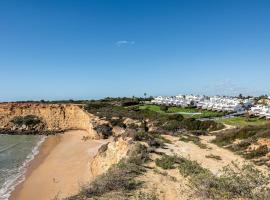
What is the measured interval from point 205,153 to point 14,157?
66.0 feet

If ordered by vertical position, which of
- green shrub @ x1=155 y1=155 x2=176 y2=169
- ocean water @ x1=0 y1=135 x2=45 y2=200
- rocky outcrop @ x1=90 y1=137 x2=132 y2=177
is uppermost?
green shrub @ x1=155 y1=155 x2=176 y2=169

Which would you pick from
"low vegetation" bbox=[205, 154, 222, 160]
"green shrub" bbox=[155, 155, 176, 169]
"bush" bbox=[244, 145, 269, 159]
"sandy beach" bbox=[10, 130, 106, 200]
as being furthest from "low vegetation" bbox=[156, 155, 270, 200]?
"bush" bbox=[244, 145, 269, 159]

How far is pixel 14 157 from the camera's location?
33.0 metres

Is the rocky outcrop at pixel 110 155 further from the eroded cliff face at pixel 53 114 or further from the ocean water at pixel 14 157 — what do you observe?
the eroded cliff face at pixel 53 114

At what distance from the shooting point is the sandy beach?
20.6 m

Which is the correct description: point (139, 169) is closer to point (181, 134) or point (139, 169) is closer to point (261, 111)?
point (181, 134)

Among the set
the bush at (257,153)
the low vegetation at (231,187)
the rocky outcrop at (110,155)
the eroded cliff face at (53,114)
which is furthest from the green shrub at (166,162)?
the eroded cliff face at (53,114)

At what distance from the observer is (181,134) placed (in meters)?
31.9

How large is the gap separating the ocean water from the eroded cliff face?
7.44m

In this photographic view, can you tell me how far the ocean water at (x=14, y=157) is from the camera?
897 inches

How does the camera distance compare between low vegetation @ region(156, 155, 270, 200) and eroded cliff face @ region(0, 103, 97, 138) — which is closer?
low vegetation @ region(156, 155, 270, 200)

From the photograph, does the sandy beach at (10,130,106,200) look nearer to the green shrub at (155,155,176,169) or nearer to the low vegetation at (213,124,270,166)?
the green shrub at (155,155,176,169)

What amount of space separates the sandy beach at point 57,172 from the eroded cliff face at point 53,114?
603 inches

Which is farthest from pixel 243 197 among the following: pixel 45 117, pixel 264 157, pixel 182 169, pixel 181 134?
pixel 45 117
